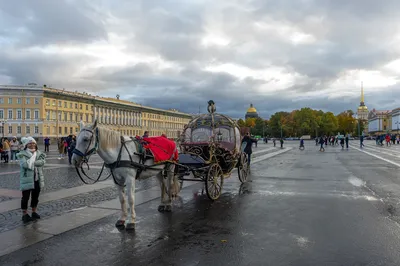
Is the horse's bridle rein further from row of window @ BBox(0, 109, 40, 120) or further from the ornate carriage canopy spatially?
row of window @ BBox(0, 109, 40, 120)

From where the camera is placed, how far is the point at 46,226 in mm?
6387

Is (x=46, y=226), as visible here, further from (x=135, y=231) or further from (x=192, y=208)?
(x=192, y=208)

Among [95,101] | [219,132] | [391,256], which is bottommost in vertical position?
[391,256]

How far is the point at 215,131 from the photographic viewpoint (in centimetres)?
1122

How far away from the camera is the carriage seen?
29.0 feet

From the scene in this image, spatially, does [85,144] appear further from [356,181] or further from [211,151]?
[356,181]

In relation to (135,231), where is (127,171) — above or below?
above

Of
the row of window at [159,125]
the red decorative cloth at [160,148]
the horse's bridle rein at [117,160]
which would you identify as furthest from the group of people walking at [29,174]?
the row of window at [159,125]

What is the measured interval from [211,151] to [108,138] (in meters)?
3.66

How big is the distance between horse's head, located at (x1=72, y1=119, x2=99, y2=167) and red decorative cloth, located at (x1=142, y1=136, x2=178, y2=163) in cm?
121

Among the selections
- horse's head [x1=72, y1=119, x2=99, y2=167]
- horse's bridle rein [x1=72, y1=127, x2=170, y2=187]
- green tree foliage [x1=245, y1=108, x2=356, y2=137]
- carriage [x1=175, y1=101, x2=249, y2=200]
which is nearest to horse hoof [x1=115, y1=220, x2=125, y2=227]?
horse's bridle rein [x1=72, y1=127, x2=170, y2=187]

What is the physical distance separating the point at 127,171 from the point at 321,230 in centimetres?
366

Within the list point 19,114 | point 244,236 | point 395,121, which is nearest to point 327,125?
point 395,121

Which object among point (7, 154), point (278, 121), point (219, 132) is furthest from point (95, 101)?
point (219, 132)
